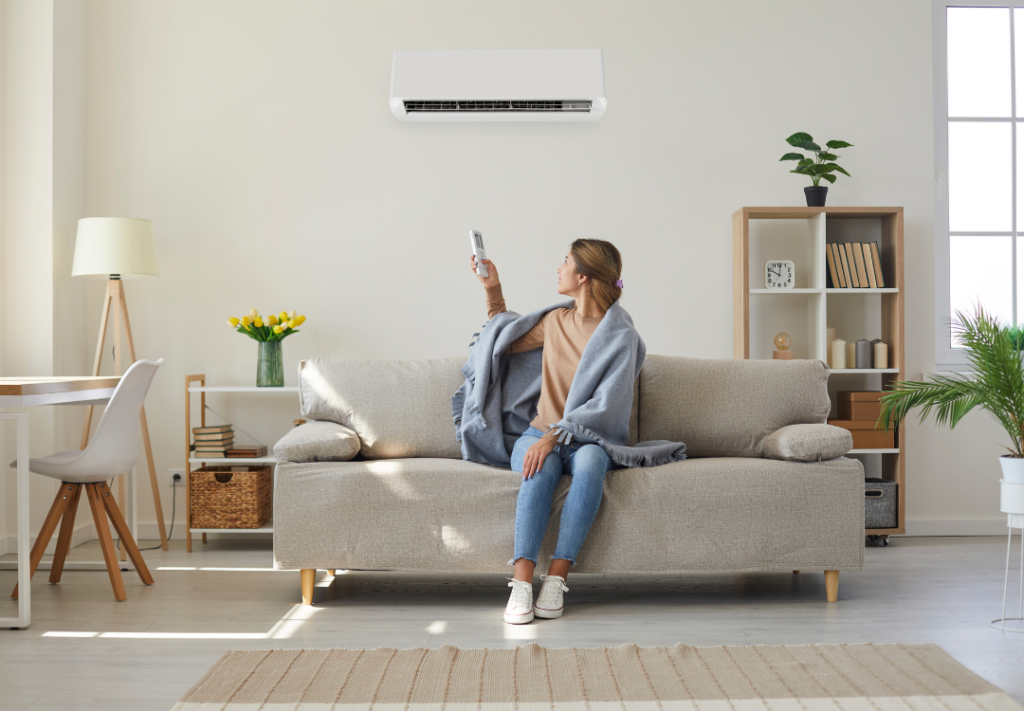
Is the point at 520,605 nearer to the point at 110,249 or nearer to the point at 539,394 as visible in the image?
the point at 539,394

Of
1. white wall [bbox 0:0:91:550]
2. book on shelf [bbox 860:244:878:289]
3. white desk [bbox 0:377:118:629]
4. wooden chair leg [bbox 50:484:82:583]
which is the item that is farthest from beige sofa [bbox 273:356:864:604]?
white wall [bbox 0:0:91:550]

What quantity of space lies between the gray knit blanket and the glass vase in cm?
109

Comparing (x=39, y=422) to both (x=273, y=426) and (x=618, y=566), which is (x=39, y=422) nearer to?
(x=273, y=426)

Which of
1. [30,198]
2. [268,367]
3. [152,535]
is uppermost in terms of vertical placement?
[30,198]

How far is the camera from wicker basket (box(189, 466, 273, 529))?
3.57m

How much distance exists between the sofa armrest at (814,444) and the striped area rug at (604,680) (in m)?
0.66

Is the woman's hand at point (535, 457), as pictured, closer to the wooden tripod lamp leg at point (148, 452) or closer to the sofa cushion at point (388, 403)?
the sofa cushion at point (388, 403)

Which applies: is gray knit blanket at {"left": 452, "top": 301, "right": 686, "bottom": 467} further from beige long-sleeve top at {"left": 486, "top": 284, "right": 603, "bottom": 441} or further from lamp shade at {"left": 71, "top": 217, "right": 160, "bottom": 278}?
lamp shade at {"left": 71, "top": 217, "right": 160, "bottom": 278}

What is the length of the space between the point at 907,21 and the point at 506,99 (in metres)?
2.43

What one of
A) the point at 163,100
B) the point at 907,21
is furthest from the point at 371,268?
the point at 907,21

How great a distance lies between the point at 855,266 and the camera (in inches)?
147

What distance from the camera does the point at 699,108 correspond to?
3.95 m

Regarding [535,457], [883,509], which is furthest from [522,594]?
[883,509]

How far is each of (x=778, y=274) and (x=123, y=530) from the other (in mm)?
2873
